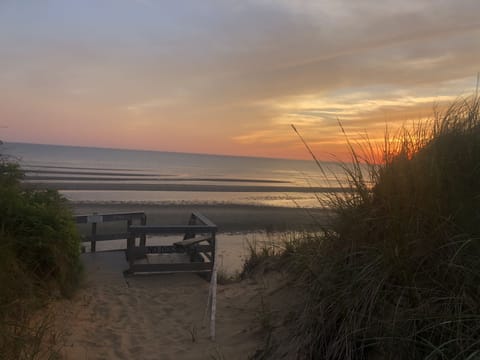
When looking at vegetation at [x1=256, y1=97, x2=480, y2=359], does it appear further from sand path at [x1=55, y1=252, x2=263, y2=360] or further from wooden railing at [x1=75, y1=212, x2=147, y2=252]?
wooden railing at [x1=75, y1=212, x2=147, y2=252]

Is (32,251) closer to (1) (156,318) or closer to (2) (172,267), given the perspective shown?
(1) (156,318)

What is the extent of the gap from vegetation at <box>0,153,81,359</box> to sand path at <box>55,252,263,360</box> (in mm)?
396

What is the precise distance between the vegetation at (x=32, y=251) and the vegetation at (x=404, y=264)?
2677mm

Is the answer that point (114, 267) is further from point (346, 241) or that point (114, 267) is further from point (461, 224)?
point (461, 224)

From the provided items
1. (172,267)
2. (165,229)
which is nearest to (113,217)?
(165,229)

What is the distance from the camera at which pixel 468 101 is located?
15.2ft

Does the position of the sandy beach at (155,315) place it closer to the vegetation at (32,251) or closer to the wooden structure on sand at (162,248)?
the wooden structure on sand at (162,248)

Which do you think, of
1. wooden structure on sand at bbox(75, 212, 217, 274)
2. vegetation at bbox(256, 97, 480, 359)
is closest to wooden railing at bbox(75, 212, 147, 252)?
wooden structure on sand at bbox(75, 212, 217, 274)

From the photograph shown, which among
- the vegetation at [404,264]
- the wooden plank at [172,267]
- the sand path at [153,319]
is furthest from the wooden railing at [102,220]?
the vegetation at [404,264]

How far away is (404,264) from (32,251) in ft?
15.4

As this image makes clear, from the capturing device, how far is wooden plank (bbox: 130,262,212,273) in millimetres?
8570

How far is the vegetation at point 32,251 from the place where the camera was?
465 centimetres

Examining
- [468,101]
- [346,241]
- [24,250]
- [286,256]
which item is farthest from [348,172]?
[24,250]

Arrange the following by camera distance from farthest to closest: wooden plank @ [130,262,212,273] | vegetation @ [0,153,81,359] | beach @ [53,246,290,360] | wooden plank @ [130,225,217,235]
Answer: wooden plank @ [130,225,217,235], wooden plank @ [130,262,212,273], beach @ [53,246,290,360], vegetation @ [0,153,81,359]
